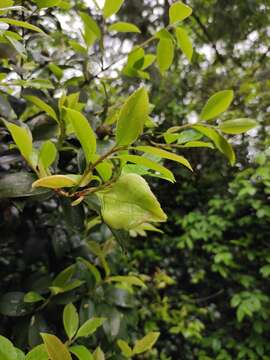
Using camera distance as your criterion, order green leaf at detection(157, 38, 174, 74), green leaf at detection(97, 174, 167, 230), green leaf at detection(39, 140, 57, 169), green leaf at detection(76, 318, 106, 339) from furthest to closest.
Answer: green leaf at detection(157, 38, 174, 74), green leaf at detection(76, 318, 106, 339), green leaf at detection(39, 140, 57, 169), green leaf at detection(97, 174, 167, 230)

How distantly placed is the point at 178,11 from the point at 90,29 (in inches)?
8.9

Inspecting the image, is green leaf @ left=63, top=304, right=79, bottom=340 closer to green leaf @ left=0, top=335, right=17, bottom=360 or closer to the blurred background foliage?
green leaf @ left=0, top=335, right=17, bottom=360

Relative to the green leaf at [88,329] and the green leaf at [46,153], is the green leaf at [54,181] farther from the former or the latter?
the green leaf at [88,329]

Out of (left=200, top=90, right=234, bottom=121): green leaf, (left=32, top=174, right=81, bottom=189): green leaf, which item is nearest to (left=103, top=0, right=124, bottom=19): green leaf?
(left=200, top=90, right=234, bottom=121): green leaf

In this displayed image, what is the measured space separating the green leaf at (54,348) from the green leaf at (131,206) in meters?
0.16

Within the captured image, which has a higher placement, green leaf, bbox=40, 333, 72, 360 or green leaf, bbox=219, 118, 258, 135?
green leaf, bbox=219, 118, 258, 135

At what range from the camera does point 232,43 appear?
192cm

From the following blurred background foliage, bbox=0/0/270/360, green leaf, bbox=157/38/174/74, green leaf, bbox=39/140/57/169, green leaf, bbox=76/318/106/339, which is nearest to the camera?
Answer: green leaf, bbox=39/140/57/169

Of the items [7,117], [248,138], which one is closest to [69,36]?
[248,138]

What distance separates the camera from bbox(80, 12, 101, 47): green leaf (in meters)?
0.75

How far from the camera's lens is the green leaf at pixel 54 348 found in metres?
0.41

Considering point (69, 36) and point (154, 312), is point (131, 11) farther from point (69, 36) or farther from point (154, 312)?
point (154, 312)

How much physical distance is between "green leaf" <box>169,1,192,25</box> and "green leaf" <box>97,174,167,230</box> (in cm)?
37

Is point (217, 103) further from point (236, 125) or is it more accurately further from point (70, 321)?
point (70, 321)
